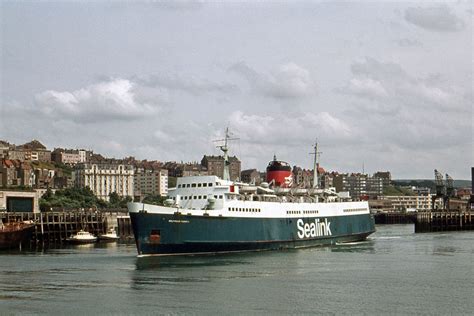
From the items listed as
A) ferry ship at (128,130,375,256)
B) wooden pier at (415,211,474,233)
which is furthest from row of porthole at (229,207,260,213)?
wooden pier at (415,211,474,233)

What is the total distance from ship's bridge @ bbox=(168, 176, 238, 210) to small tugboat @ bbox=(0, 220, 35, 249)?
58.2ft

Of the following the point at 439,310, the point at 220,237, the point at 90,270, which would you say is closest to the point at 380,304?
the point at 439,310

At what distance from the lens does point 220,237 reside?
55.1m

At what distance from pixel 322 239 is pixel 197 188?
49.5 feet

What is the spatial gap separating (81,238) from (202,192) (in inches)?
956

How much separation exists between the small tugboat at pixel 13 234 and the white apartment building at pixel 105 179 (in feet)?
366

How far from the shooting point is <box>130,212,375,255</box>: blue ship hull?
2062 inches

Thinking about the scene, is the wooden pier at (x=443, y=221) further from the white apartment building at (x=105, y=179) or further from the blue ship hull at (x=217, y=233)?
the white apartment building at (x=105, y=179)

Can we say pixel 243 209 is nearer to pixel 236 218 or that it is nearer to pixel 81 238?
pixel 236 218

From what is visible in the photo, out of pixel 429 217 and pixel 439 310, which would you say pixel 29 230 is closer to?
pixel 439 310

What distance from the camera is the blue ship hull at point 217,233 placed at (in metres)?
52.4

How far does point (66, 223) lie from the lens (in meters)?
84.8

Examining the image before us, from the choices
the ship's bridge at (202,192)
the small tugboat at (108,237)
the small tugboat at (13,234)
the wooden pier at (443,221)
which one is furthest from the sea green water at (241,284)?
the wooden pier at (443,221)

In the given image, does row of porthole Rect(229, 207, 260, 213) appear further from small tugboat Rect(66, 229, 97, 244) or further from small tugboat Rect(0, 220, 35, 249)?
small tugboat Rect(66, 229, 97, 244)
